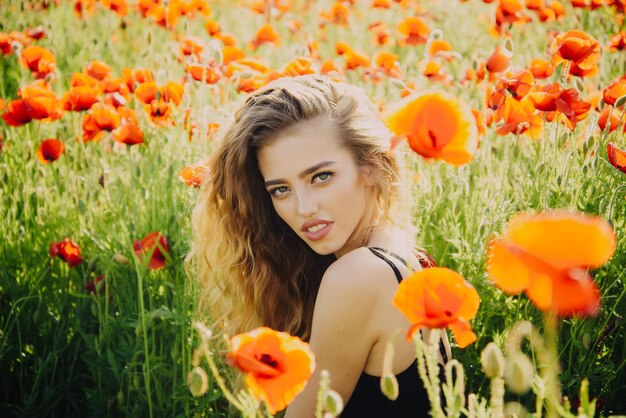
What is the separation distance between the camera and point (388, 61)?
3.08 meters

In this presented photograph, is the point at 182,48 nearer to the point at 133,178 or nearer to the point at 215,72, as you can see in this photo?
the point at 215,72

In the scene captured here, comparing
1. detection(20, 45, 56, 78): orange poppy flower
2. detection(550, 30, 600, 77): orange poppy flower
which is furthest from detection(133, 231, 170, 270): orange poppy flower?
detection(20, 45, 56, 78): orange poppy flower

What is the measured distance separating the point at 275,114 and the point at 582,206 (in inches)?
40.4

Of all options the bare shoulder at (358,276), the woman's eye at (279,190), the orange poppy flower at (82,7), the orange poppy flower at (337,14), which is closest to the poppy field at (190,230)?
the bare shoulder at (358,276)

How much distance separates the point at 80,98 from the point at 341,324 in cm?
168

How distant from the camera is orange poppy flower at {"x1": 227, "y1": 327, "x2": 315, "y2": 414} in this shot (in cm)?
105

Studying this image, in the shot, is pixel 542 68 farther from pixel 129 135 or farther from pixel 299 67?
pixel 129 135

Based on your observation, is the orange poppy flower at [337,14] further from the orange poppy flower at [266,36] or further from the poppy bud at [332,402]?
the poppy bud at [332,402]

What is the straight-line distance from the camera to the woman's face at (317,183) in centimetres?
184

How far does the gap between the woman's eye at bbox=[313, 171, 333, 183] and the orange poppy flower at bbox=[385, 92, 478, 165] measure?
573 mm

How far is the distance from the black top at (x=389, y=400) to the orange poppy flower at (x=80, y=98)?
5.12 ft

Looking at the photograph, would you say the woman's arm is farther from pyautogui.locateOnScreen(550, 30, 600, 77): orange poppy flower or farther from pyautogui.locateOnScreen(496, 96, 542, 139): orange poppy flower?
pyautogui.locateOnScreen(550, 30, 600, 77): orange poppy flower

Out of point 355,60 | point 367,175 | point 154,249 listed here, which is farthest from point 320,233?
point 355,60

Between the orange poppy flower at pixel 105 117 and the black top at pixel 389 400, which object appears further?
the orange poppy flower at pixel 105 117
